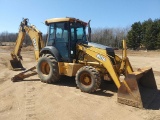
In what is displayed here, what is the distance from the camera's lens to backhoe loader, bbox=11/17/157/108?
7455 mm

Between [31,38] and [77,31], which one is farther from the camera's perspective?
[31,38]

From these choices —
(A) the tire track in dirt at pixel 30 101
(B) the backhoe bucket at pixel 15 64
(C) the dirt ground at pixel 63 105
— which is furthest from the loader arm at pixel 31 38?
(C) the dirt ground at pixel 63 105

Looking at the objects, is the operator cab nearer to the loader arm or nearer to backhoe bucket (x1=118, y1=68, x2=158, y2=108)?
the loader arm

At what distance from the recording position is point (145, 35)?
39.8 meters

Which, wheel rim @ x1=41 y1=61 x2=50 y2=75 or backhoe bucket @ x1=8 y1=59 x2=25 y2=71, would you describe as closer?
wheel rim @ x1=41 y1=61 x2=50 y2=75

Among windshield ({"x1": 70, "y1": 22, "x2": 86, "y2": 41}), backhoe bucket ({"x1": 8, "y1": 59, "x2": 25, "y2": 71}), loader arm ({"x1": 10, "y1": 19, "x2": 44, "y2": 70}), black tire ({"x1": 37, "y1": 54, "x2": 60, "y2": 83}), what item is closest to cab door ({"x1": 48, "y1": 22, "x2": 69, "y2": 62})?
windshield ({"x1": 70, "y1": 22, "x2": 86, "y2": 41})

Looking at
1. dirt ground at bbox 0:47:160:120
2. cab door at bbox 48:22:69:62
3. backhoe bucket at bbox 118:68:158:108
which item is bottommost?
dirt ground at bbox 0:47:160:120

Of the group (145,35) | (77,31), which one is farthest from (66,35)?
(145,35)

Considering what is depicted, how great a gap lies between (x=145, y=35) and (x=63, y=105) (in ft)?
115

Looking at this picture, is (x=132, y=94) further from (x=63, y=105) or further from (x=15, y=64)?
(x=15, y=64)

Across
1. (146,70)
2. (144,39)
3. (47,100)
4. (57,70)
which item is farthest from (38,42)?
(144,39)

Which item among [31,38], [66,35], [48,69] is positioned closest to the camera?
[66,35]

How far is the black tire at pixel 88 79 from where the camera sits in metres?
7.98

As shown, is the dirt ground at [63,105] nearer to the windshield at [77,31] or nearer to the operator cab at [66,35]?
the operator cab at [66,35]
